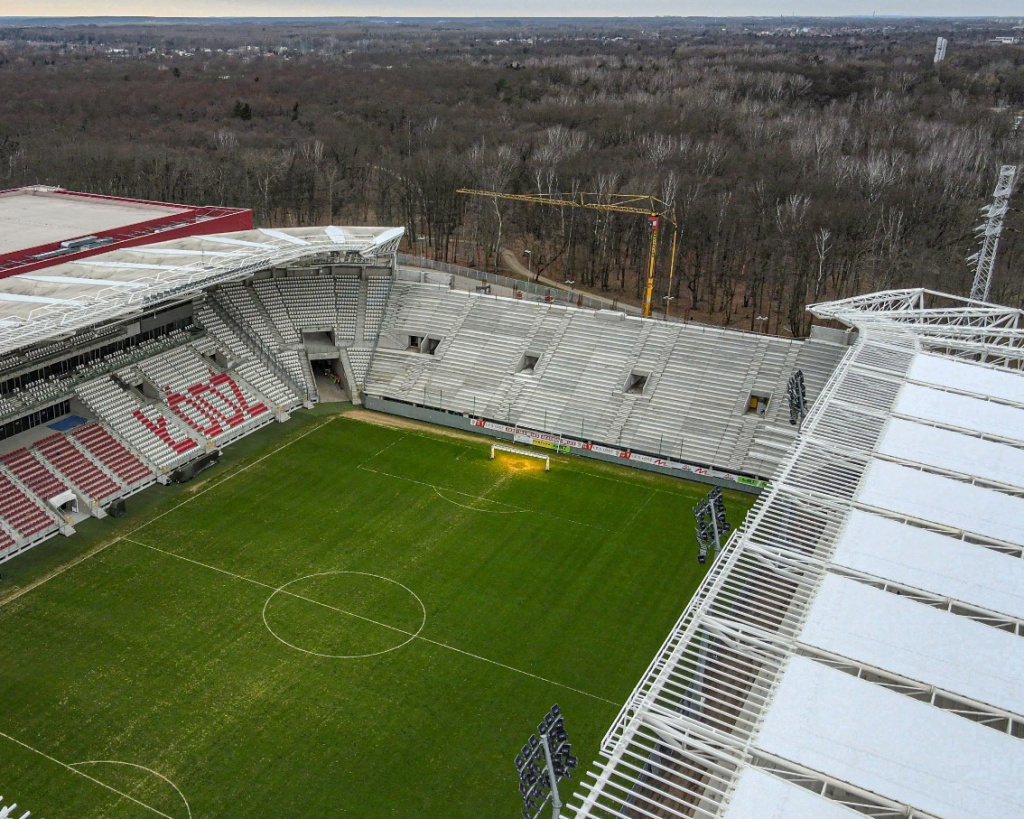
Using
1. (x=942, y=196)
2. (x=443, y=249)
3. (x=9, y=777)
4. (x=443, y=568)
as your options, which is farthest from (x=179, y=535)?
(x=942, y=196)

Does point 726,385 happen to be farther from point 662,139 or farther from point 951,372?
point 662,139

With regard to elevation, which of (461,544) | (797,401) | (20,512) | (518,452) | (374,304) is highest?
(797,401)

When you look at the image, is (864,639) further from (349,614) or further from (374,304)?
(374,304)

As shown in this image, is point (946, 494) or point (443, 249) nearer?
point (946, 494)

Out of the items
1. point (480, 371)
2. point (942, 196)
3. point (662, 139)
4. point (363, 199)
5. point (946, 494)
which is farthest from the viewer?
point (662, 139)

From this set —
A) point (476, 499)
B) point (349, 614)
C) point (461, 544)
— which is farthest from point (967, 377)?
point (349, 614)

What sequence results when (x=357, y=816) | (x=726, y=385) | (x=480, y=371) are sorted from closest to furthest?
(x=357, y=816)
(x=726, y=385)
(x=480, y=371)
